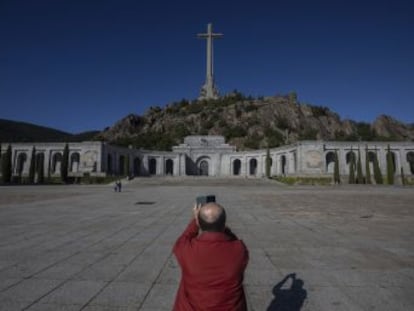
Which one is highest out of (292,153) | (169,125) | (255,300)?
(169,125)

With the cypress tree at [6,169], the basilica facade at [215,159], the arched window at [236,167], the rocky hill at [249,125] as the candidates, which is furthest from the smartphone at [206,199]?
the rocky hill at [249,125]

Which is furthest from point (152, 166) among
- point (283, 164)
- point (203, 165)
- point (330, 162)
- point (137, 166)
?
point (330, 162)

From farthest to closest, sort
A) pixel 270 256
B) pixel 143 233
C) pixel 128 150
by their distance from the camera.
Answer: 1. pixel 128 150
2. pixel 143 233
3. pixel 270 256

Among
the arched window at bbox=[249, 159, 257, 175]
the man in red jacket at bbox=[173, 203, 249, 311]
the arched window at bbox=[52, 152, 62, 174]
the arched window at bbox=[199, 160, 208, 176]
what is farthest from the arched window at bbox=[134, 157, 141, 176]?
the man in red jacket at bbox=[173, 203, 249, 311]

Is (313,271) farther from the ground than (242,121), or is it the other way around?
(242,121)

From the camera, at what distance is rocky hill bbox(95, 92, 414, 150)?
290 ft

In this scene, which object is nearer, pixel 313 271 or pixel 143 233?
pixel 313 271

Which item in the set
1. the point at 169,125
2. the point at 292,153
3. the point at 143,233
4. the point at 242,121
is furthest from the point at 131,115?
the point at 143,233

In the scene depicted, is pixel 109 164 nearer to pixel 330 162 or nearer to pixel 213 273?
pixel 330 162

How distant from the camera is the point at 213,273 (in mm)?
2328

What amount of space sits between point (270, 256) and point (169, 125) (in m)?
93.3

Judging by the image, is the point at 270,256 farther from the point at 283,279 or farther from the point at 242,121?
the point at 242,121

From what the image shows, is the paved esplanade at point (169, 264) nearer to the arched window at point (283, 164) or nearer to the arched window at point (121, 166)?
the arched window at point (283, 164)

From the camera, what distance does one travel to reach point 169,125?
97.9m
